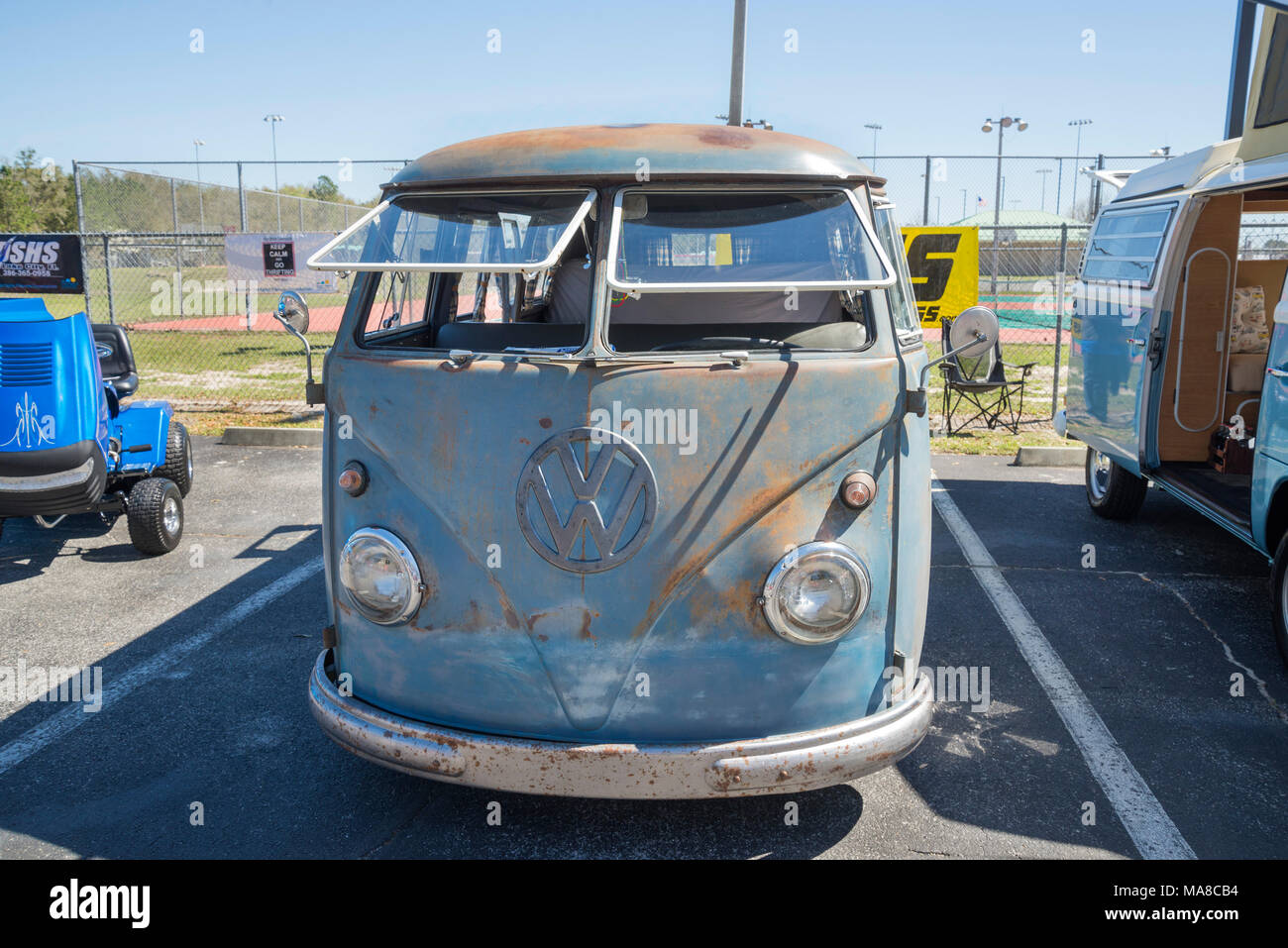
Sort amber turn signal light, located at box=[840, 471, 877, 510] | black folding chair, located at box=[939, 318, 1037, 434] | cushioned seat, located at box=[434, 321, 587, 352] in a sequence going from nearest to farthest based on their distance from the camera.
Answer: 1. amber turn signal light, located at box=[840, 471, 877, 510]
2. cushioned seat, located at box=[434, 321, 587, 352]
3. black folding chair, located at box=[939, 318, 1037, 434]

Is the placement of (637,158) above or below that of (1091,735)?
above

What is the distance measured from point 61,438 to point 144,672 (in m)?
1.87

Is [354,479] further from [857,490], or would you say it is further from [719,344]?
[857,490]

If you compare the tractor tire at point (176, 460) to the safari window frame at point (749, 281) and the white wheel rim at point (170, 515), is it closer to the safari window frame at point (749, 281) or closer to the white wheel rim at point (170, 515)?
the white wheel rim at point (170, 515)

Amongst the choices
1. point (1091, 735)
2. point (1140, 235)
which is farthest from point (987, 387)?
point (1091, 735)

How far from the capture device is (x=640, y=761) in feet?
9.25

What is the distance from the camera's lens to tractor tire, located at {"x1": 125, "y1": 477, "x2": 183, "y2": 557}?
6145 mm

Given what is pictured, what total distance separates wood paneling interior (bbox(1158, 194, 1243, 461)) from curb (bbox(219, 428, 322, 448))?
741cm

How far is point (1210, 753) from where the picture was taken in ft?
12.6

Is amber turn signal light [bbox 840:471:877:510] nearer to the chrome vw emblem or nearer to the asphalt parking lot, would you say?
the chrome vw emblem

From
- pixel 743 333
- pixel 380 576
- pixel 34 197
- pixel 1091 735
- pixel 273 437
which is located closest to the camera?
pixel 380 576

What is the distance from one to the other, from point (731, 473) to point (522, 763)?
3.38 ft

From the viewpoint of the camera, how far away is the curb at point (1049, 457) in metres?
9.16

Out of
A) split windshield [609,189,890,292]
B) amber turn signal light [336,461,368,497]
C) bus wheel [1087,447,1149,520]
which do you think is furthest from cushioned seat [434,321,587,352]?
bus wheel [1087,447,1149,520]
